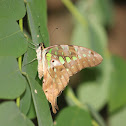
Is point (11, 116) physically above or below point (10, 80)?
below

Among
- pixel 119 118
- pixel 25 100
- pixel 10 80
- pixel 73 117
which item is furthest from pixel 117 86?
pixel 10 80

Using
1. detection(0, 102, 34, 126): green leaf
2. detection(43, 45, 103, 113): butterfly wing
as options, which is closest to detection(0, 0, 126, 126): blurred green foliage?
detection(0, 102, 34, 126): green leaf

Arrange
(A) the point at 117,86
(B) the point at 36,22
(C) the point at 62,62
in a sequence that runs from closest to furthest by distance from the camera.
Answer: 1. (B) the point at 36,22
2. (C) the point at 62,62
3. (A) the point at 117,86

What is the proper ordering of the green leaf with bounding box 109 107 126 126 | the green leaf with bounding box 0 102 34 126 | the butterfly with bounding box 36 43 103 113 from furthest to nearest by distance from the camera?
the green leaf with bounding box 109 107 126 126 → the butterfly with bounding box 36 43 103 113 → the green leaf with bounding box 0 102 34 126

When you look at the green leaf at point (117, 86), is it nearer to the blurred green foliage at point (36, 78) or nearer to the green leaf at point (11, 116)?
the blurred green foliage at point (36, 78)

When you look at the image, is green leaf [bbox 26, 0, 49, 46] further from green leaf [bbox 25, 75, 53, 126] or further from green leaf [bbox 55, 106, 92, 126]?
green leaf [bbox 55, 106, 92, 126]

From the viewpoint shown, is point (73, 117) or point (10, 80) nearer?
point (10, 80)

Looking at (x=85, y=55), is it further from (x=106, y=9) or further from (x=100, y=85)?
(x=106, y=9)

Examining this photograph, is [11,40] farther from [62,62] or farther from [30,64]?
[62,62]
